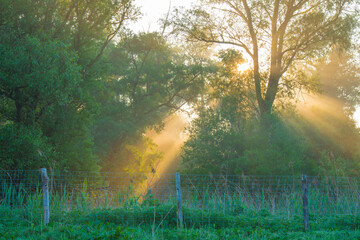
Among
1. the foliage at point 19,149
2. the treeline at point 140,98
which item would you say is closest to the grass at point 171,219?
the foliage at point 19,149

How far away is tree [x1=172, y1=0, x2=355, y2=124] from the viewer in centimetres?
2123

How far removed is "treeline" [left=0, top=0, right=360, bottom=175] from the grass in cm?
361

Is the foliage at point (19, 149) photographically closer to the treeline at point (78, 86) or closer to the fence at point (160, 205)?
the treeline at point (78, 86)

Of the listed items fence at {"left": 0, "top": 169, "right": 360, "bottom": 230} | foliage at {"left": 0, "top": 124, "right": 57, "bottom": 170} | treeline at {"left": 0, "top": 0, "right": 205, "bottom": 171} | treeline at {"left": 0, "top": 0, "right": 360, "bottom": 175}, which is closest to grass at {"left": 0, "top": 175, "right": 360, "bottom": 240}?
fence at {"left": 0, "top": 169, "right": 360, "bottom": 230}

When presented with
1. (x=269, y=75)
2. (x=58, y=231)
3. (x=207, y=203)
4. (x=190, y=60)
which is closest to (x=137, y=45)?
(x=190, y=60)

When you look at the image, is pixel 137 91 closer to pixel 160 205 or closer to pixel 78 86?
pixel 78 86

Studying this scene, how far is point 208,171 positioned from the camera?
20391mm

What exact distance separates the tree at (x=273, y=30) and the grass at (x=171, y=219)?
1180 centimetres

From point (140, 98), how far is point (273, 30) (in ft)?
36.7

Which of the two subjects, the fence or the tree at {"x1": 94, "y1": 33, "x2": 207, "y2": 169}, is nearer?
the fence

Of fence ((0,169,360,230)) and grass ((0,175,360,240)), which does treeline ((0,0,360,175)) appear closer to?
fence ((0,169,360,230))

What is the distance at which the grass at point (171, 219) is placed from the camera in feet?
23.4

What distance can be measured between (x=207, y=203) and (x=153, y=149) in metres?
22.3

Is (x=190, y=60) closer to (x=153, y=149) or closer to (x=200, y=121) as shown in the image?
(x=153, y=149)
